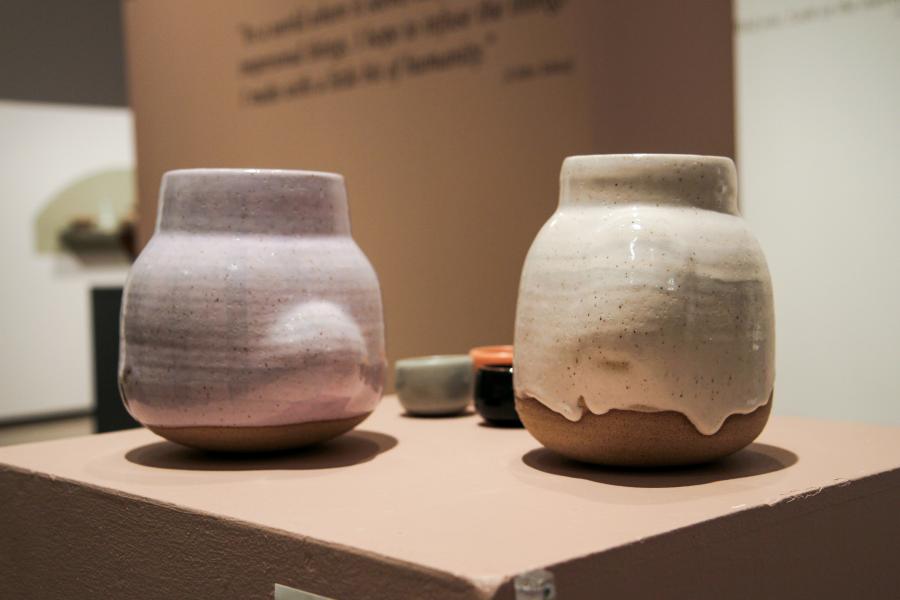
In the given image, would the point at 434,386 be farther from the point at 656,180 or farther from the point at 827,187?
the point at 827,187

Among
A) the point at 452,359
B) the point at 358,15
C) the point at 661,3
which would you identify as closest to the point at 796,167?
the point at 661,3

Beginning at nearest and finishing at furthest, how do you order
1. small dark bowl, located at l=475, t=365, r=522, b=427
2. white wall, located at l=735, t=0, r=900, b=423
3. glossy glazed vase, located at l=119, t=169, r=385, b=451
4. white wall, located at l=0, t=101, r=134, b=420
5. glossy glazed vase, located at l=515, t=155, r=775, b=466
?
glossy glazed vase, located at l=515, t=155, r=775, b=466 → glossy glazed vase, located at l=119, t=169, r=385, b=451 → small dark bowl, located at l=475, t=365, r=522, b=427 → white wall, located at l=735, t=0, r=900, b=423 → white wall, located at l=0, t=101, r=134, b=420

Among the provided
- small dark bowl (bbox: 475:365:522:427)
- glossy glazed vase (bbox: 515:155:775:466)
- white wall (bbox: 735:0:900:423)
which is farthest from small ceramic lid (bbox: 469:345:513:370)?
white wall (bbox: 735:0:900:423)

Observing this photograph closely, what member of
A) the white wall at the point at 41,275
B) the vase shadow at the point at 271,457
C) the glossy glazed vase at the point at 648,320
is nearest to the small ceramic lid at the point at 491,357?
the vase shadow at the point at 271,457

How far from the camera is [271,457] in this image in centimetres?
101

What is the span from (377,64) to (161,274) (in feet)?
4.20

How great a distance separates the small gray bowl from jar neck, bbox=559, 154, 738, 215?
0.42m

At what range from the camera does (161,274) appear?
96cm

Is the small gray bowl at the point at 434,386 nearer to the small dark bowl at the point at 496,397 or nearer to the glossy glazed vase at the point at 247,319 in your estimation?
the small dark bowl at the point at 496,397

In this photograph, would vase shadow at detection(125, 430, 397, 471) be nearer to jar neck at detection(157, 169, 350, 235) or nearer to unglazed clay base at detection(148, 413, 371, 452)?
unglazed clay base at detection(148, 413, 371, 452)

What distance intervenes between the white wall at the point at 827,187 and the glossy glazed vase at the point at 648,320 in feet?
2.65

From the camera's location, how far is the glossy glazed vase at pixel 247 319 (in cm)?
93

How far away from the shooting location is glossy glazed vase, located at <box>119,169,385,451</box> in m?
0.93

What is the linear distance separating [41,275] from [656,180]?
3907 mm
